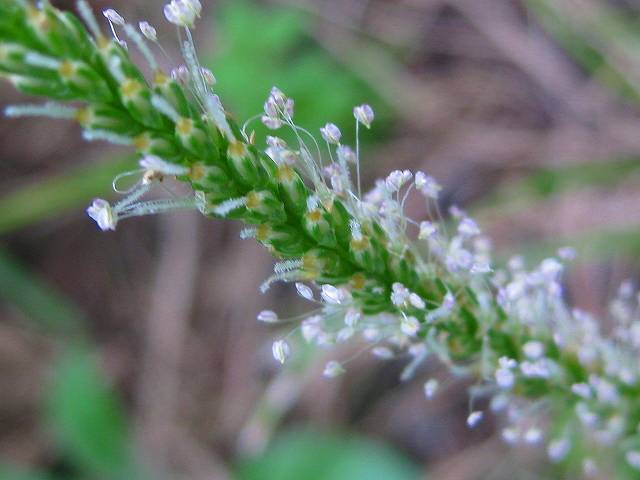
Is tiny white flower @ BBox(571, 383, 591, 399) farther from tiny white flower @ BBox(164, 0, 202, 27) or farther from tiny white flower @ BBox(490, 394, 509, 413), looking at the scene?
tiny white flower @ BBox(164, 0, 202, 27)

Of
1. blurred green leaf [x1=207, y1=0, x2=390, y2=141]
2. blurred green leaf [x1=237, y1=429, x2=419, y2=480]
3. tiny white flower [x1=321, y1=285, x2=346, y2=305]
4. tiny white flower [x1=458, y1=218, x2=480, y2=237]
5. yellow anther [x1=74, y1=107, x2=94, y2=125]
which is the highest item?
blurred green leaf [x1=207, y1=0, x2=390, y2=141]

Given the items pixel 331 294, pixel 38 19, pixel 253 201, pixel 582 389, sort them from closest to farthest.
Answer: pixel 38 19
pixel 253 201
pixel 331 294
pixel 582 389

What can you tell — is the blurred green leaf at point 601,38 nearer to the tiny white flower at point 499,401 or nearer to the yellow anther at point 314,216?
the tiny white flower at point 499,401

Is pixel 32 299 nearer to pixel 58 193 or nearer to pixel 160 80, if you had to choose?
pixel 58 193

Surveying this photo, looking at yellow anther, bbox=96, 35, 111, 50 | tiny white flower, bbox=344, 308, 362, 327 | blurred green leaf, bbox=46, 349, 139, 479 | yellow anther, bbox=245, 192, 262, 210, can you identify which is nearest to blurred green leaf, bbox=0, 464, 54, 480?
blurred green leaf, bbox=46, 349, 139, 479

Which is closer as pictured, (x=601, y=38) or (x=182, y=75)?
(x=182, y=75)

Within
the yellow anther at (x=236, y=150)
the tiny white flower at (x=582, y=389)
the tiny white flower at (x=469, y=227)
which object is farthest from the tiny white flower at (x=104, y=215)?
the tiny white flower at (x=582, y=389)

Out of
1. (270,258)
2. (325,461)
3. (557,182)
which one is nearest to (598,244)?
(557,182)

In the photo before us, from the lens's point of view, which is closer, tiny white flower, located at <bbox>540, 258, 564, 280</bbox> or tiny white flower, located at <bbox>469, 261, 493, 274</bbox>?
tiny white flower, located at <bbox>469, 261, 493, 274</bbox>
